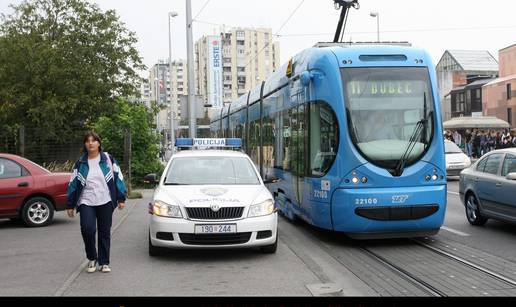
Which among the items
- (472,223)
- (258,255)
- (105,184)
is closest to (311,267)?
(258,255)

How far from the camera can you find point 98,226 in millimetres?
7312

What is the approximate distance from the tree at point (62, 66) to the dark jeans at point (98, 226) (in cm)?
1351

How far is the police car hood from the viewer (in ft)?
25.7

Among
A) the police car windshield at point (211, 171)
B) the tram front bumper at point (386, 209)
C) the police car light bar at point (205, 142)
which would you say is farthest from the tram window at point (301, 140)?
the police car light bar at point (205, 142)

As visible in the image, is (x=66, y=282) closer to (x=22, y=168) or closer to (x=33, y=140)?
(x=22, y=168)

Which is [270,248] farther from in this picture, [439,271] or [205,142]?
[205,142]

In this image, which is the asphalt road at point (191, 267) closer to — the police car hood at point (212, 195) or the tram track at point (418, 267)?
the tram track at point (418, 267)

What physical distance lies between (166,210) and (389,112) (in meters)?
3.62

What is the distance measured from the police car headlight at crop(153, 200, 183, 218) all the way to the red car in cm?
460

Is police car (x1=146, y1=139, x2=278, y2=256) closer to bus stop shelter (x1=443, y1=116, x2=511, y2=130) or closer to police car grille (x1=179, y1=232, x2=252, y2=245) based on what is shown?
police car grille (x1=179, y1=232, x2=252, y2=245)

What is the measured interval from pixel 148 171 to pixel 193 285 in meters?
15.2

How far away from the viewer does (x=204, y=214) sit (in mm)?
7770

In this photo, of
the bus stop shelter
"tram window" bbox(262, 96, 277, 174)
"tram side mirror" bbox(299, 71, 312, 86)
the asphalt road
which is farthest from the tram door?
the bus stop shelter

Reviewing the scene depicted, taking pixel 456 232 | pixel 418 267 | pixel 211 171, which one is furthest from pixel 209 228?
pixel 456 232
